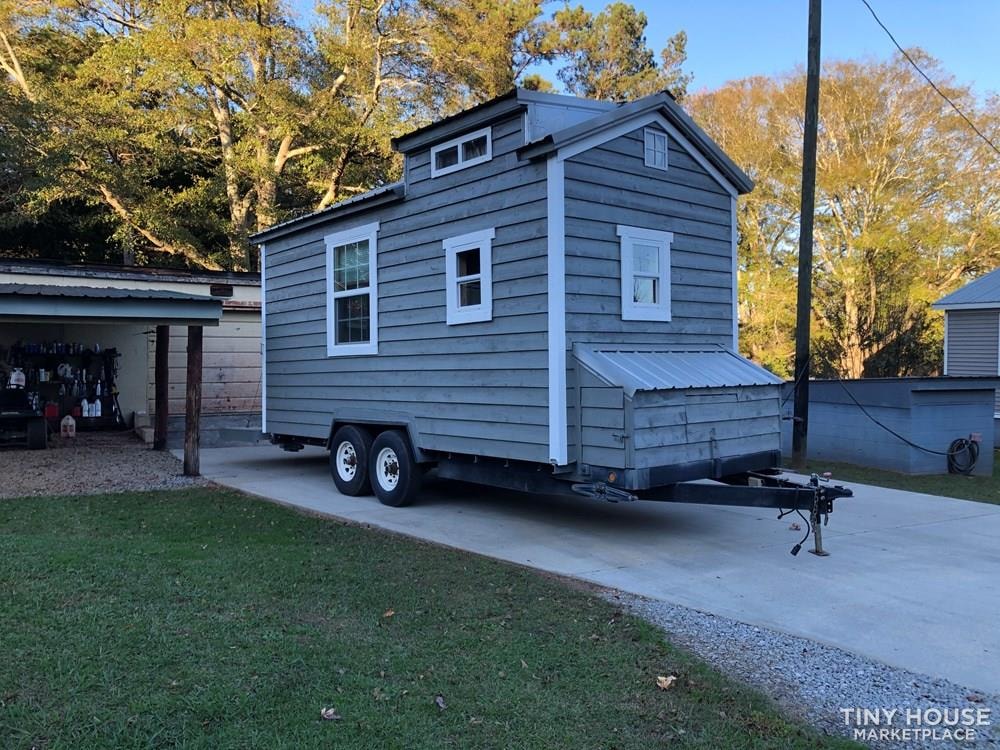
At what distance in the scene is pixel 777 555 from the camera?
244 inches

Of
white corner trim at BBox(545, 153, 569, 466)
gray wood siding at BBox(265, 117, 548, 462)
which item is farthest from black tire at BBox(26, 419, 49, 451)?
white corner trim at BBox(545, 153, 569, 466)

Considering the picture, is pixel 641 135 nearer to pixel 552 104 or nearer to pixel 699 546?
pixel 552 104

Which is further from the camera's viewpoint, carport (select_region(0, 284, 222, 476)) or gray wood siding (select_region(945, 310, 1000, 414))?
gray wood siding (select_region(945, 310, 1000, 414))

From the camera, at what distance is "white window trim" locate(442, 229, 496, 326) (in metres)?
7.22

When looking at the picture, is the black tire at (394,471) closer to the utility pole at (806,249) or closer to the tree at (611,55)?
the utility pole at (806,249)

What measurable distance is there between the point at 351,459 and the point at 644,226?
14.0 feet

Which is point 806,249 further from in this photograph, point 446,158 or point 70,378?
point 70,378

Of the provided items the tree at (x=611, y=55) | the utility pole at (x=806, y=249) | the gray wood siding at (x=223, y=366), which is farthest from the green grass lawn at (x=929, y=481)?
the tree at (x=611, y=55)

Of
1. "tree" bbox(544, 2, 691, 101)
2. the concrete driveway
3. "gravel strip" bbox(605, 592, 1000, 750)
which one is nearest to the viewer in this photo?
"gravel strip" bbox(605, 592, 1000, 750)

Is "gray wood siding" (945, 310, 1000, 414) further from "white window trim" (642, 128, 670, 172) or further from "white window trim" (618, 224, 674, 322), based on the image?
"white window trim" (642, 128, 670, 172)

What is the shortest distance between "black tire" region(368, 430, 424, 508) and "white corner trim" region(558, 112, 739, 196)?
3483mm

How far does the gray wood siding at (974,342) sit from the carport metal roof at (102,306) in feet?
53.3

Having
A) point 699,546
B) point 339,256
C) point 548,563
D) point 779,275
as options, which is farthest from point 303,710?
point 779,275

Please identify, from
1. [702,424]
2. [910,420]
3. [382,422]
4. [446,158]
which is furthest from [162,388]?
[910,420]
